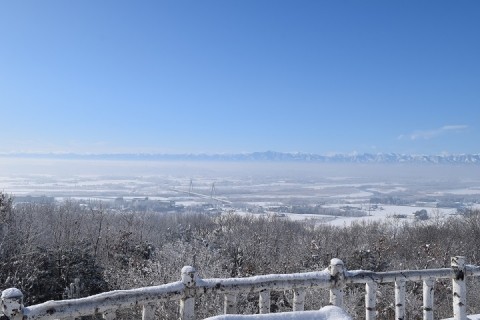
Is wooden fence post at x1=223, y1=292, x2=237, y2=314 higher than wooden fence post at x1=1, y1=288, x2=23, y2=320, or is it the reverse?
wooden fence post at x1=1, y1=288, x2=23, y2=320

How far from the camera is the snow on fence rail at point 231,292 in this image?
419 centimetres

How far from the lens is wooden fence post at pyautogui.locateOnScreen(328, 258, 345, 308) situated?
5793mm

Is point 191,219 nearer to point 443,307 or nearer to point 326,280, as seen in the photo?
point 443,307

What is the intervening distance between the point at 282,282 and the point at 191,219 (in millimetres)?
73995

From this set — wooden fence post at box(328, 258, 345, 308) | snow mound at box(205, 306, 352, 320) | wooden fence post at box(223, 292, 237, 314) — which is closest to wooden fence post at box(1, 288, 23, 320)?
snow mound at box(205, 306, 352, 320)

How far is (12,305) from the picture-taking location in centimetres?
397

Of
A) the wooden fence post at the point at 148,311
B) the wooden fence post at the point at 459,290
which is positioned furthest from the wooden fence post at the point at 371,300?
the wooden fence post at the point at 148,311

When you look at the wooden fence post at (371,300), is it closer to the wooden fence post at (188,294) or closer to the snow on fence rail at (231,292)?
the snow on fence rail at (231,292)

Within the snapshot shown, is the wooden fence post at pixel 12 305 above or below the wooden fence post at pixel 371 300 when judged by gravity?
above

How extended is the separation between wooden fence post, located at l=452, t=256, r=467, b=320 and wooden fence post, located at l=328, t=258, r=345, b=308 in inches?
89.6

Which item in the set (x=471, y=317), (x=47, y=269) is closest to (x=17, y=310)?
(x=471, y=317)

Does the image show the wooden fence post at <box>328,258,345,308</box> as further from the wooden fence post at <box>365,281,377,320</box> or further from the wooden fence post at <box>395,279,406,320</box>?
the wooden fence post at <box>395,279,406,320</box>

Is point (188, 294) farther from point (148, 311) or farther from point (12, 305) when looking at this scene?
point (12, 305)

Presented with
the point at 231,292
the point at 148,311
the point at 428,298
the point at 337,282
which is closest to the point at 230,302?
the point at 231,292
